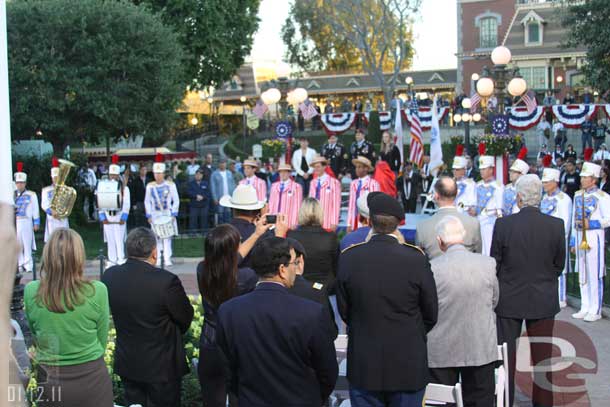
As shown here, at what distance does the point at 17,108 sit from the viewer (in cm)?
2250

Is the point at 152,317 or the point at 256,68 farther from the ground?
the point at 256,68

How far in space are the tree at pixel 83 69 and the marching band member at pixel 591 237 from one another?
594 inches

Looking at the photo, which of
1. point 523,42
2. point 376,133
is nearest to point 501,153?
point 376,133

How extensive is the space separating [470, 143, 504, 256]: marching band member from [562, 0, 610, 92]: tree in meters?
7.35

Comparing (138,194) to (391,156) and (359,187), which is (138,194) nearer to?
(391,156)

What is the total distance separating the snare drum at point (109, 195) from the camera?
16.5m

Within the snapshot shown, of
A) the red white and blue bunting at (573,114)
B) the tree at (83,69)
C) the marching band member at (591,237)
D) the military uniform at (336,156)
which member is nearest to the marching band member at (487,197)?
the marching band member at (591,237)

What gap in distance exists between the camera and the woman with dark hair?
5508 millimetres

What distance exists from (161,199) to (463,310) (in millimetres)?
11840

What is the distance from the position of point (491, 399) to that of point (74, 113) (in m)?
19.6

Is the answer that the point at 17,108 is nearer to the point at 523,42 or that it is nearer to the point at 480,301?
the point at 480,301

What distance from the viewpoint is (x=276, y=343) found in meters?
4.33

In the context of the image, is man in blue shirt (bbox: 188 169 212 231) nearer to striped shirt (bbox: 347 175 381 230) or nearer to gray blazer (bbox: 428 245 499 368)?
striped shirt (bbox: 347 175 381 230)

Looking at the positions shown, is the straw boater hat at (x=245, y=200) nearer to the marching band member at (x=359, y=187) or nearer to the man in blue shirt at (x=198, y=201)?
the marching band member at (x=359, y=187)
